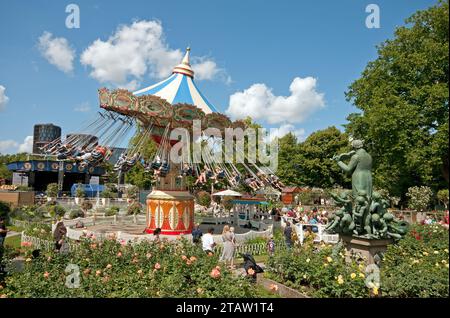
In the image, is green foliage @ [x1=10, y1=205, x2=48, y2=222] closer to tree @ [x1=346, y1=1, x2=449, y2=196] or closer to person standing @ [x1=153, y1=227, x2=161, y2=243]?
person standing @ [x1=153, y1=227, x2=161, y2=243]

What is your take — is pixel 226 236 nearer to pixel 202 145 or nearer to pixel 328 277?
pixel 328 277

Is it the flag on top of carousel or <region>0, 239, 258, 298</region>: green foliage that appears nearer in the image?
<region>0, 239, 258, 298</region>: green foliage

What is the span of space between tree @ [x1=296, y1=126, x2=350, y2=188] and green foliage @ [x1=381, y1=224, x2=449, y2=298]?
3282cm

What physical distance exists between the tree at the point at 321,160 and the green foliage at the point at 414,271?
32824mm

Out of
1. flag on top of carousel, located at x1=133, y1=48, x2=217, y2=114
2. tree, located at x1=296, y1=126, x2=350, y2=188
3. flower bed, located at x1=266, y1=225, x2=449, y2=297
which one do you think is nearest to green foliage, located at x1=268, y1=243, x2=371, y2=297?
flower bed, located at x1=266, y1=225, x2=449, y2=297

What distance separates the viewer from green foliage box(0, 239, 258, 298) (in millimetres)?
5898

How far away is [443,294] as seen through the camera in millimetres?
5508

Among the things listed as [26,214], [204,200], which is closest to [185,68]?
[26,214]

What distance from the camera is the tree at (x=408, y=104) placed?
20516 millimetres

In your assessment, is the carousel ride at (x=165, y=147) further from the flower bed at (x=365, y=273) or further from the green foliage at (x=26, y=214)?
the green foliage at (x=26, y=214)

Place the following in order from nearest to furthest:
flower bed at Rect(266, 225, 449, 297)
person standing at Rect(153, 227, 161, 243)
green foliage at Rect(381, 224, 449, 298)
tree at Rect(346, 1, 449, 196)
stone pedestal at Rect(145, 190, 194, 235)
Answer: green foliage at Rect(381, 224, 449, 298) → flower bed at Rect(266, 225, 449, 297) → person standing at Rect(153, 227, 161, 243) → stone pedestal at Rect(145, 190, 194, 235) → tree at Rect(346, 1, 449, 196)

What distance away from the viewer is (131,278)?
6594 mm

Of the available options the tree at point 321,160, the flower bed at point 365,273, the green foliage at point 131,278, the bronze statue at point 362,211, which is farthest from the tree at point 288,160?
the green foliage at point 131,278

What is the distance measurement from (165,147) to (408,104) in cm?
1645
